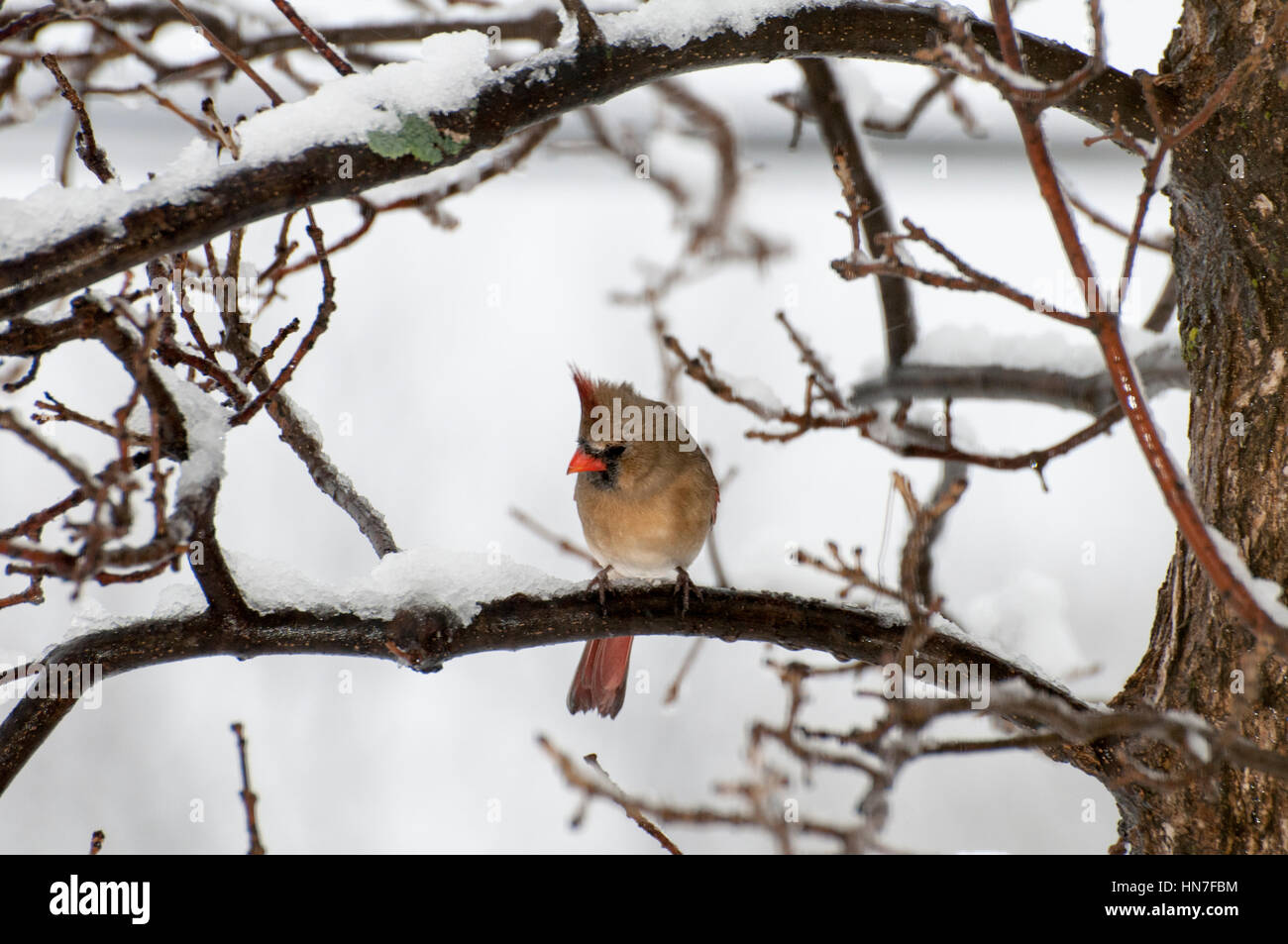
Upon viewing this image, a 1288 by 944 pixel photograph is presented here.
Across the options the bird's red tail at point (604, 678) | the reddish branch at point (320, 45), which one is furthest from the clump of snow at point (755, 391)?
the bird's red tail at point (604, 678)

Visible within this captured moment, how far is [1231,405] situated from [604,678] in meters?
1.97

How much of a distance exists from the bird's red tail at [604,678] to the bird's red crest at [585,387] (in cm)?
74

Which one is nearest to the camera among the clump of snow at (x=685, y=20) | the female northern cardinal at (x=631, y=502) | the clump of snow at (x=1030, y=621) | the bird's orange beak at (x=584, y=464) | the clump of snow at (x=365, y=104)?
the clump of snow at (x=365, y=104)

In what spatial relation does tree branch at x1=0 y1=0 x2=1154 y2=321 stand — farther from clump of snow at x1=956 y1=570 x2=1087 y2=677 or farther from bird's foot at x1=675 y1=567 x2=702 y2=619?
clump of snow at x1=956 y1=570 x2=1087 y2=677

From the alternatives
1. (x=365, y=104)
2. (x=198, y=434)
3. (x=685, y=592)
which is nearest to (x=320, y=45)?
(x=365, y=104)

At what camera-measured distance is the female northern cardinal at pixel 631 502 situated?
3.24 metres

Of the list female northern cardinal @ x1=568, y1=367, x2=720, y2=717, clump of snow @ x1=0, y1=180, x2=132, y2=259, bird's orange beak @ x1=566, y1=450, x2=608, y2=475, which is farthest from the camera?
female northern cardinal @ x1=568, y1=367, x2=720, y2=717

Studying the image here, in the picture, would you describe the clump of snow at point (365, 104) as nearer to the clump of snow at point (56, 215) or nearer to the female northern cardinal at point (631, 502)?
the clump of snow at point (56, 215)

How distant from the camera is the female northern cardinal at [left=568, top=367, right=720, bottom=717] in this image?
10.6 feet

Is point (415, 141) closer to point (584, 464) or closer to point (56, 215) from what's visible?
point (56, 215)

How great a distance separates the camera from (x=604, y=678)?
333 centimetres

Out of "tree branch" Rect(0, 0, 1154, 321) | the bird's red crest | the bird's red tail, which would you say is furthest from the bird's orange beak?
"tree branch" Rect(0, 0, 1154, 321)

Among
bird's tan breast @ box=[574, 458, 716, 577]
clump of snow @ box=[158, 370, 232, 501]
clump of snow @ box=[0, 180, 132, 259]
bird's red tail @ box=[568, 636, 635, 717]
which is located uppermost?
clump of snow @ box=[0, 180, 132, 259]

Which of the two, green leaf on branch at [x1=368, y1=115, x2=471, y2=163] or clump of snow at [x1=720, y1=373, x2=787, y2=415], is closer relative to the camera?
green leaf on branch at [x1=368, y1=115, x2=471, y2=163]
